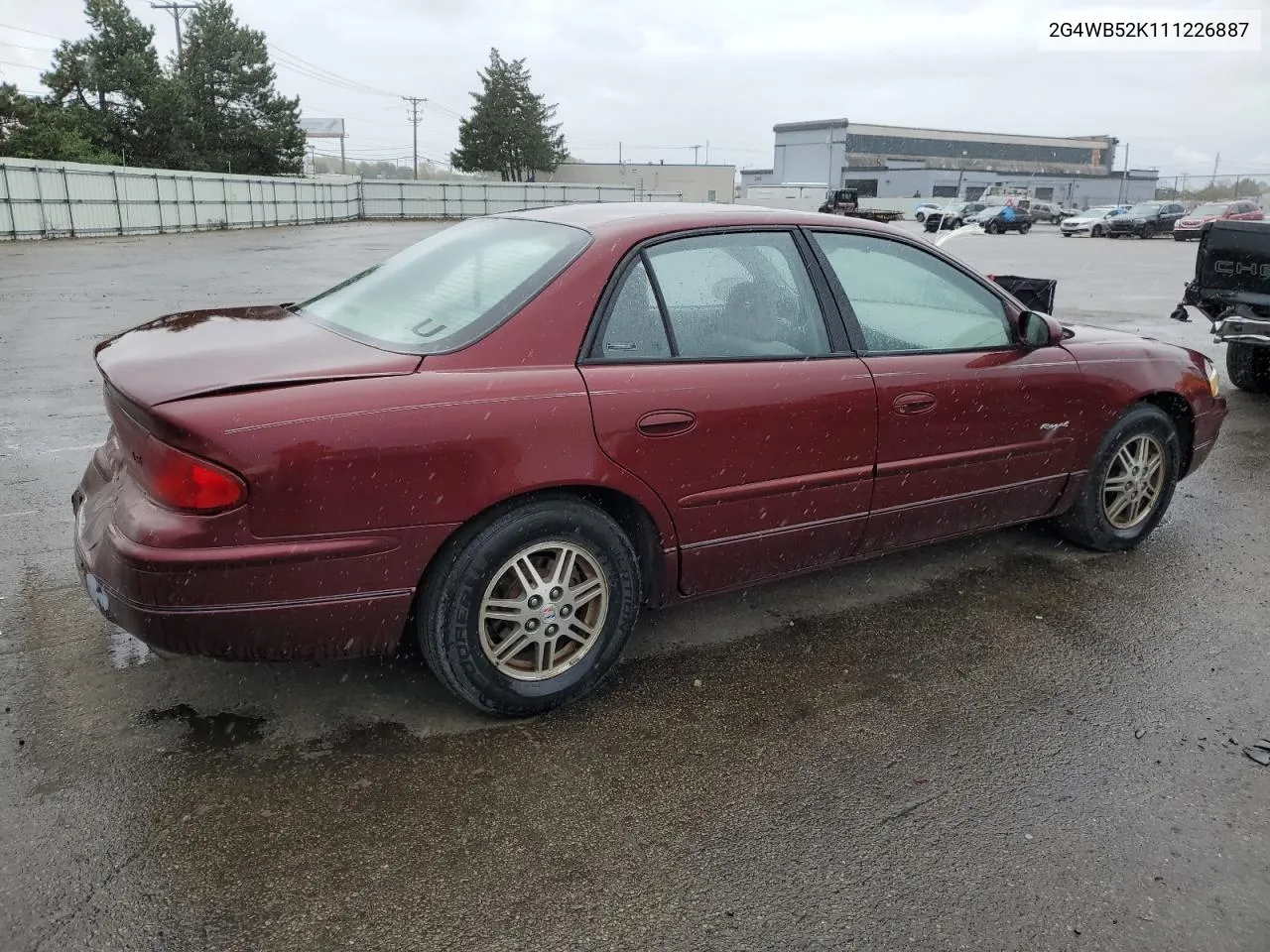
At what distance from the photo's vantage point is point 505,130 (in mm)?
68938

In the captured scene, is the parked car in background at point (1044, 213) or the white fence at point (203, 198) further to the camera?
the parked car in background at point (1044, 213)

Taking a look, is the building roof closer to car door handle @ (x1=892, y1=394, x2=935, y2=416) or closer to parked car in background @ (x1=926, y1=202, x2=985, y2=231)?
parked car in background @ (x1=926, y1=202, x2=985, y2=231)

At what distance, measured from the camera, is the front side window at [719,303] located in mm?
3164

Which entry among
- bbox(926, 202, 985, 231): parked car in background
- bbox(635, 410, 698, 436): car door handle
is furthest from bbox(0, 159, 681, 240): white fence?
bbox(926, 202, 985, 231): parked car in background

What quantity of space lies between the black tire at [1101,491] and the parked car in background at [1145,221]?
40.8 metres

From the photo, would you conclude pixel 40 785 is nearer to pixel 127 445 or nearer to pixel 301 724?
pixel 301 724

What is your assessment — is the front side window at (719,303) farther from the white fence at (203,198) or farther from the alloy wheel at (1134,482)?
the white fence at (203,198)

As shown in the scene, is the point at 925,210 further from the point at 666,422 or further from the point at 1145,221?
the point at 666,422

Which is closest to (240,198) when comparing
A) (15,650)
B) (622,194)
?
(622,194)

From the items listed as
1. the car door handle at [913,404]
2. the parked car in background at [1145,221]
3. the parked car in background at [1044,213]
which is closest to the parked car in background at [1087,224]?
the parked car in background at [1145,221]

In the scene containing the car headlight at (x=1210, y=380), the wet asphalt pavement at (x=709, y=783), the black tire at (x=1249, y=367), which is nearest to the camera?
the wet asphalt pavement at (x=709, y=783)

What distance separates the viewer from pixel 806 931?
2217 mm

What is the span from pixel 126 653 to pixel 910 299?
10.4ft

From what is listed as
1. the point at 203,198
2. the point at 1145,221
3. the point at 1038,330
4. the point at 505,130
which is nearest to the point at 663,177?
the point at 505,130
